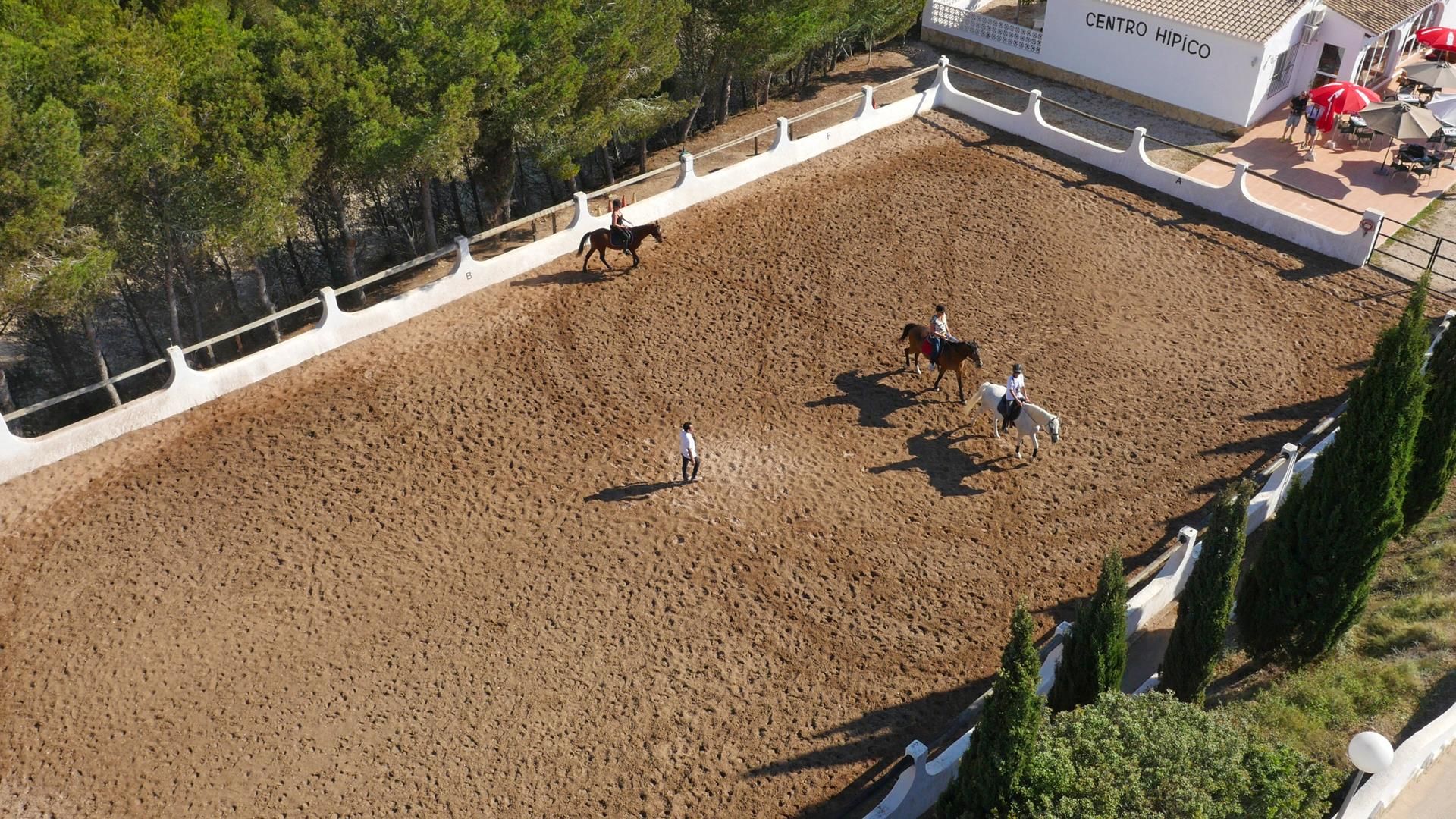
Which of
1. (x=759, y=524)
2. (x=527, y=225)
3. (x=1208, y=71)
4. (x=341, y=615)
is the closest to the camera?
(x=341, y=615)

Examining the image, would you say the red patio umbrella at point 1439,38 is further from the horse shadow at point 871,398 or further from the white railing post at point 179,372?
the white railing post at point 179,372

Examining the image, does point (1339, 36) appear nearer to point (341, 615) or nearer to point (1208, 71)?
point (1208, 71)

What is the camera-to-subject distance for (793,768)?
15.6 meters

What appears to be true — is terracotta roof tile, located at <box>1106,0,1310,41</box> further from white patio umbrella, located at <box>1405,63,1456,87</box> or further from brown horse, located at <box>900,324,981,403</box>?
brown horse, located at <box>900,324,981,403</box>

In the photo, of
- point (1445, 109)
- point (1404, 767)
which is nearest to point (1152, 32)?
point (1445, 109)

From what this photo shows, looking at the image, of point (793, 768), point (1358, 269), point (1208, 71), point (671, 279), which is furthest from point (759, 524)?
point (1208, 71)

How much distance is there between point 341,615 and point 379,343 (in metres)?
7.27

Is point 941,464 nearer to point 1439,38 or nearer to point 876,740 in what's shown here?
point 876,740

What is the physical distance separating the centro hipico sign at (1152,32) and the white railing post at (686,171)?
1493 cm

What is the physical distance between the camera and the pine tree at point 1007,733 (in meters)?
12.2

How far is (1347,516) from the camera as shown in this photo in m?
15.9

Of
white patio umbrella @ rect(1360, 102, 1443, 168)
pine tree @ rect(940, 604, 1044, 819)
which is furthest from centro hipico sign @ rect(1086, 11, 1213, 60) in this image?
pine tree @ rect(940, 604, 1044, 819)

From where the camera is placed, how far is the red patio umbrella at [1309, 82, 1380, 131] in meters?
29.9

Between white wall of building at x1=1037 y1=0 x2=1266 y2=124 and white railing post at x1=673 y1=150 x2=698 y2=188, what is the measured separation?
48.7 ft
